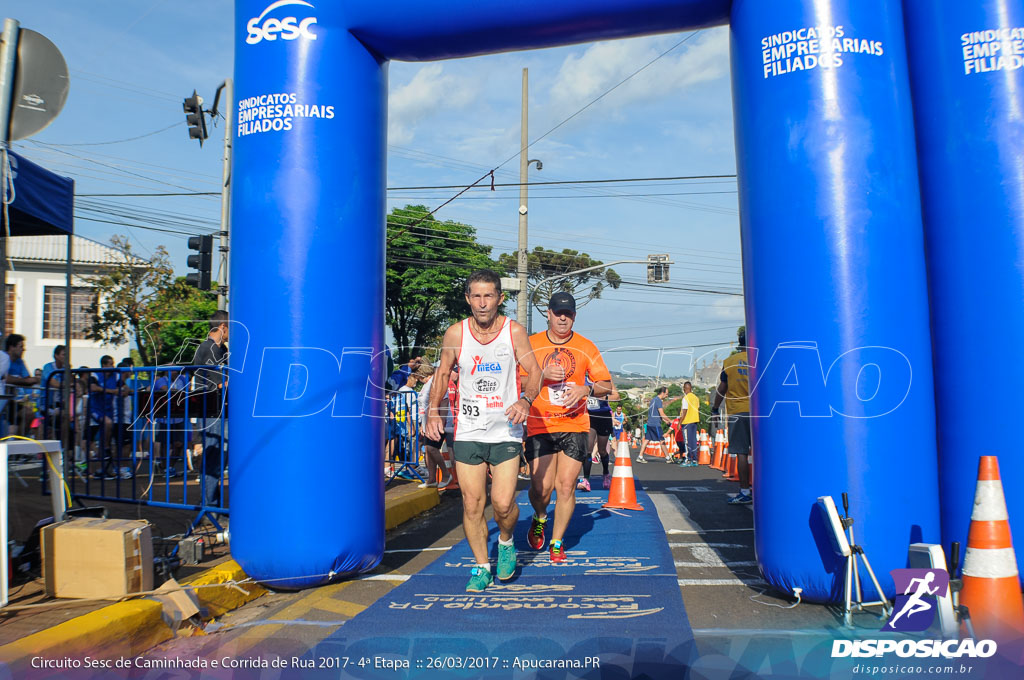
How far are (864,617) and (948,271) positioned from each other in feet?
6.08

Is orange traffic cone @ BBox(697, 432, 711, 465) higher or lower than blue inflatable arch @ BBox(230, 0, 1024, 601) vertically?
lower

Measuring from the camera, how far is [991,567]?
11.5ft

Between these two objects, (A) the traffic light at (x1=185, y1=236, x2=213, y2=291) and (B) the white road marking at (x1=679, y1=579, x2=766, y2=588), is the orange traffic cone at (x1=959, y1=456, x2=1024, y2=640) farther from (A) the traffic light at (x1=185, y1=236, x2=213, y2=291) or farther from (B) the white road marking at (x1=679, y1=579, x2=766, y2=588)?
(A) the traffic light at (x1=185, y1=236, x2=213, y2=291)

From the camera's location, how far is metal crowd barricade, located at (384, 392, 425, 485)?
1003 centimetres

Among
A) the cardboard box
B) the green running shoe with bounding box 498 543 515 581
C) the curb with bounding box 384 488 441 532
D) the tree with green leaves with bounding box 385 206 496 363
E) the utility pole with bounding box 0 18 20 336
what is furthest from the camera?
the tree with green leaves with bounding box 385 206 496 363

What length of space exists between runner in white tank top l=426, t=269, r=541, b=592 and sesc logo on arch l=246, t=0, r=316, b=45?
1.91 metres

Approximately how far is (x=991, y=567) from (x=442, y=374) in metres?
3.12

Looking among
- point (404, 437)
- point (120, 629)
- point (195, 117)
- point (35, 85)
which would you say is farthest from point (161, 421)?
point (195, 117)

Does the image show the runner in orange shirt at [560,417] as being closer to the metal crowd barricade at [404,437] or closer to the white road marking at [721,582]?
the white road marking at [721,582]

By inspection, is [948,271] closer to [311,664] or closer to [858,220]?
[858,220]

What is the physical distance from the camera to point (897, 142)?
4.08 m

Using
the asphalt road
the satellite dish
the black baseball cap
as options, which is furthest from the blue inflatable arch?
the black baseball cap

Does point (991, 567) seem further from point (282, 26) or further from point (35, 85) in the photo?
point (35, 85)

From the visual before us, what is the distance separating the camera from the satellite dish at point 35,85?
5.05 m
